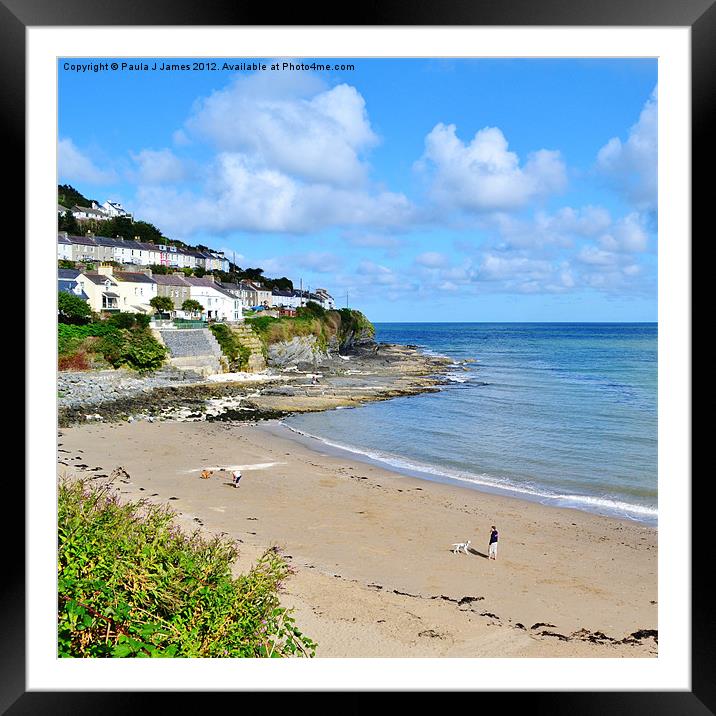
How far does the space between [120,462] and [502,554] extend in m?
5.86

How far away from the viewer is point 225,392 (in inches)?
677

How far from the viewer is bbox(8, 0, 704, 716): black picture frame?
86.0 inches

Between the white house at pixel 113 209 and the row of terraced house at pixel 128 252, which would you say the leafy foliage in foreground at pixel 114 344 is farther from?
the white house at pixel 113 209

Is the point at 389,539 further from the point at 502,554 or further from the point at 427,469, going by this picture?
the point at 427,469

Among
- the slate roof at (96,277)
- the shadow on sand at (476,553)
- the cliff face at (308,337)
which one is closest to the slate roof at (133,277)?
the slate roof at (96,277)

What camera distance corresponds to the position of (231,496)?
25.2 ft

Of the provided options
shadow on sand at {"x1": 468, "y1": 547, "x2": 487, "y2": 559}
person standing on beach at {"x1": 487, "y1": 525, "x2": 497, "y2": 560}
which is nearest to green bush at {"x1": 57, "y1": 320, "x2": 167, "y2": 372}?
shadow on sand at {"x1": 468, "y1": 547, "x2": 487, "y2": 559}

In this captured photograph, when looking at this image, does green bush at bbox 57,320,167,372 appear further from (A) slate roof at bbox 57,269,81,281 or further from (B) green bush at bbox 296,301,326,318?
(B) green bush at bbox 296,301,326,318

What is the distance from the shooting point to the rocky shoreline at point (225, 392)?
13.6 meters

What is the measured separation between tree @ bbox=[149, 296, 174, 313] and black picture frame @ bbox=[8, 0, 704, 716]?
19.8 meters

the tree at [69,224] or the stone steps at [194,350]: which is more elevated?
the tree at [69,224]

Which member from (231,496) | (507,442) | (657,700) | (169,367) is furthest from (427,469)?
(169,367)

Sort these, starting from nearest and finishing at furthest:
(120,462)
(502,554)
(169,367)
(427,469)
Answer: (502,554)
(120,462)
(427,469)
(169,367)
